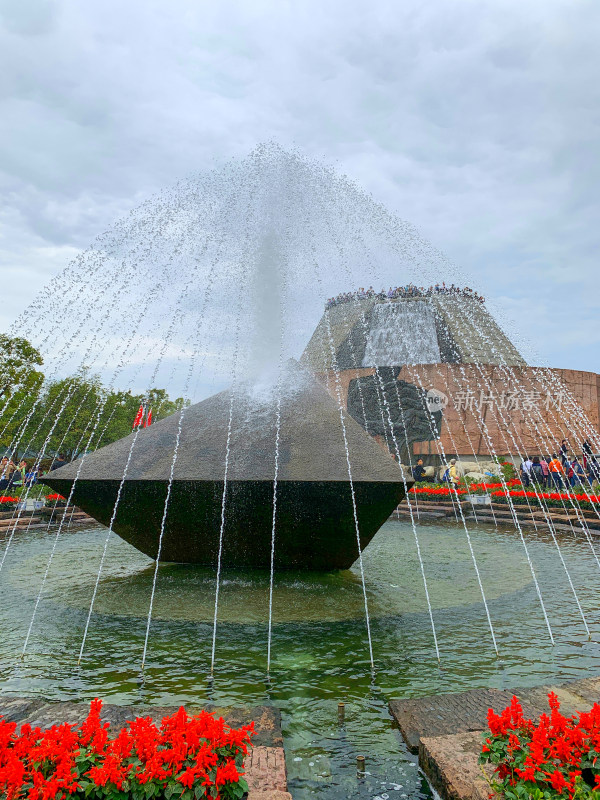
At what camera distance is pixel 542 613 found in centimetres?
567

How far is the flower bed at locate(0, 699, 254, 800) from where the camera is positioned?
1.97m

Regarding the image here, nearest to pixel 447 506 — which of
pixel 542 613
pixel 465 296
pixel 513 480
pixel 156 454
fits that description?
pixel 513 480

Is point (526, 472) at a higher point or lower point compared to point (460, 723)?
higher

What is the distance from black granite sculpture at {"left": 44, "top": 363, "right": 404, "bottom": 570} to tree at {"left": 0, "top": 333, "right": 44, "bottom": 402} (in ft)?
58.4

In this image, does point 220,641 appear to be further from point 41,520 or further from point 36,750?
point 41,520

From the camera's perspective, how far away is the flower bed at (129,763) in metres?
1.97

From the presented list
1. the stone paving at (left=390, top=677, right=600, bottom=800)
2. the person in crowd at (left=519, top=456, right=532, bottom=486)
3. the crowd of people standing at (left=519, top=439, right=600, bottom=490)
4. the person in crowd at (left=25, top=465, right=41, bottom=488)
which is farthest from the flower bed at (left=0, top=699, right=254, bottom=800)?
the crowd of people standing at (left=519, top=439, right=600, bottom=490)

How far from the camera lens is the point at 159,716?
3.07 metres

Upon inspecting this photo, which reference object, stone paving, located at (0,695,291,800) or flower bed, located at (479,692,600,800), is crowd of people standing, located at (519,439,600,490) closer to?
stone paving, located at (0,695,291,800)

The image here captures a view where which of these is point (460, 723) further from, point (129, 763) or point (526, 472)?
point (526, 472)

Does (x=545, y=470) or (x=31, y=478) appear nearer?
(x=31, y=478)

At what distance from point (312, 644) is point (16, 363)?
854 inches

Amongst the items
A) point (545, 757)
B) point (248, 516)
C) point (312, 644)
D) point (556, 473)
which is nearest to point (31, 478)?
point (248, 516)

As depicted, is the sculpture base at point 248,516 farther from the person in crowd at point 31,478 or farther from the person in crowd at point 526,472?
the person in crowd at point 526,472
